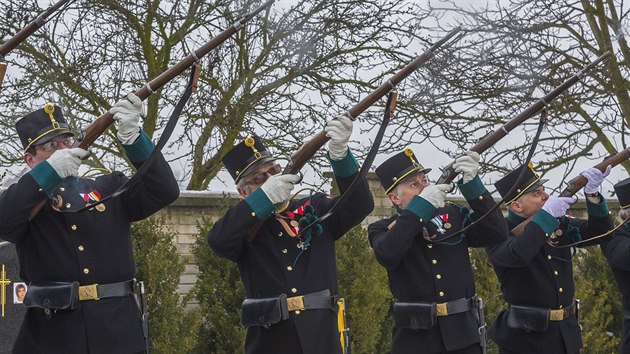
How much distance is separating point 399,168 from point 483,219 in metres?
0.66

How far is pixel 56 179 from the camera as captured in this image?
557 centimetres

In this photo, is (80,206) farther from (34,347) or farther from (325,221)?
(325,221)

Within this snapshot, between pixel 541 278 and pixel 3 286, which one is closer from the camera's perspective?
pixel 541 278

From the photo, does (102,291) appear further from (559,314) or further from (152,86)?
(559,314)

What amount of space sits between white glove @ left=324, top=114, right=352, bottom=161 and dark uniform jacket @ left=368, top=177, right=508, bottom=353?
74 centimetres

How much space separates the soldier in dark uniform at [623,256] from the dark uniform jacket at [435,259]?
1.41 metres

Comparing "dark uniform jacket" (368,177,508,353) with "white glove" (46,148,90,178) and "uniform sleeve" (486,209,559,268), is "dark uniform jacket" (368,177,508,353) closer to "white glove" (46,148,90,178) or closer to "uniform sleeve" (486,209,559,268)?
"uniform sleeve" (486,209,559,268)

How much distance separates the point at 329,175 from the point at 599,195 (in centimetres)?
470

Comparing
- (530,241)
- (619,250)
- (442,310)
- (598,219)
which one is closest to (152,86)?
(442,310)

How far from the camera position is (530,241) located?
726cm

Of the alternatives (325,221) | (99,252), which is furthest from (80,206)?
(325,221)

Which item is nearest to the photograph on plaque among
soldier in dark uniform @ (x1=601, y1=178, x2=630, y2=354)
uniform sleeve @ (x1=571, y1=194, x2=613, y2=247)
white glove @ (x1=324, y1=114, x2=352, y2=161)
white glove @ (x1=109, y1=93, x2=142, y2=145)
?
white glove @ (x1=109, y1=93, x2=142, y2=145)

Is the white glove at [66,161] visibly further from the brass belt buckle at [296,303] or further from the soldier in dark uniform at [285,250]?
the brass belt buckle at [296,303]

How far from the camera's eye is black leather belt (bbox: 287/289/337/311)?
6.20 metres
